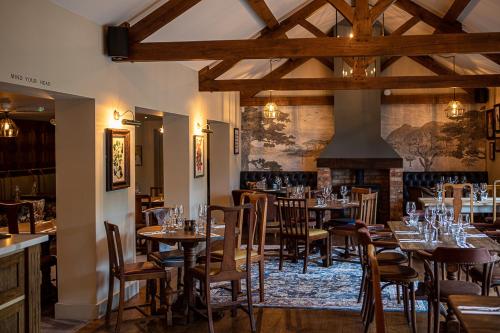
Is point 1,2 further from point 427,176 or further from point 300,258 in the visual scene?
point 427,176

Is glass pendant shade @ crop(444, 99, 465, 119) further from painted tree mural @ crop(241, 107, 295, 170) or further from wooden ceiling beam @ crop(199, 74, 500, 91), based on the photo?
painted tree mural @ crop(241, 107, 295, 170)

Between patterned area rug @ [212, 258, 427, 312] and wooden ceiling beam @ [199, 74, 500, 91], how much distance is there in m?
3.17

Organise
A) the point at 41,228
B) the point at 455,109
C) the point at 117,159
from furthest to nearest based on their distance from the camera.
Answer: the point at 455,109 < the point at 41,228 < the point at 117,159

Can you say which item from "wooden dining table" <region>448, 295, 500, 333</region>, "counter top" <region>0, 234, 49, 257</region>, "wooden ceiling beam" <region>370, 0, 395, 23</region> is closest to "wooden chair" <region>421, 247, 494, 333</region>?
"wooden dining table" <region>448, 295, 500, 333</region>

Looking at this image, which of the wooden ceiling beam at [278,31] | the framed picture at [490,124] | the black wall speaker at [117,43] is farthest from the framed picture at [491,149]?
the black wall speaker at [117,43]

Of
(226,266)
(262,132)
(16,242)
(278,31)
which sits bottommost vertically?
(226,266)

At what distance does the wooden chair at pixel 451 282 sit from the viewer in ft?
13.7

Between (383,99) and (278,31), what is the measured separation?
3636mm

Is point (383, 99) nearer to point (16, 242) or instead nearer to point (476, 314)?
point (16, 242)

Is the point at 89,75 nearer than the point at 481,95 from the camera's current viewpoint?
Yes

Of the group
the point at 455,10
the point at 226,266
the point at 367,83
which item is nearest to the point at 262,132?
the point at 367,83

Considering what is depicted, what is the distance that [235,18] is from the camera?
8352 mm

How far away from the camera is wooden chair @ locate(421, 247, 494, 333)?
4.17 m

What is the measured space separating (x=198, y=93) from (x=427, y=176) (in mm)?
5618
